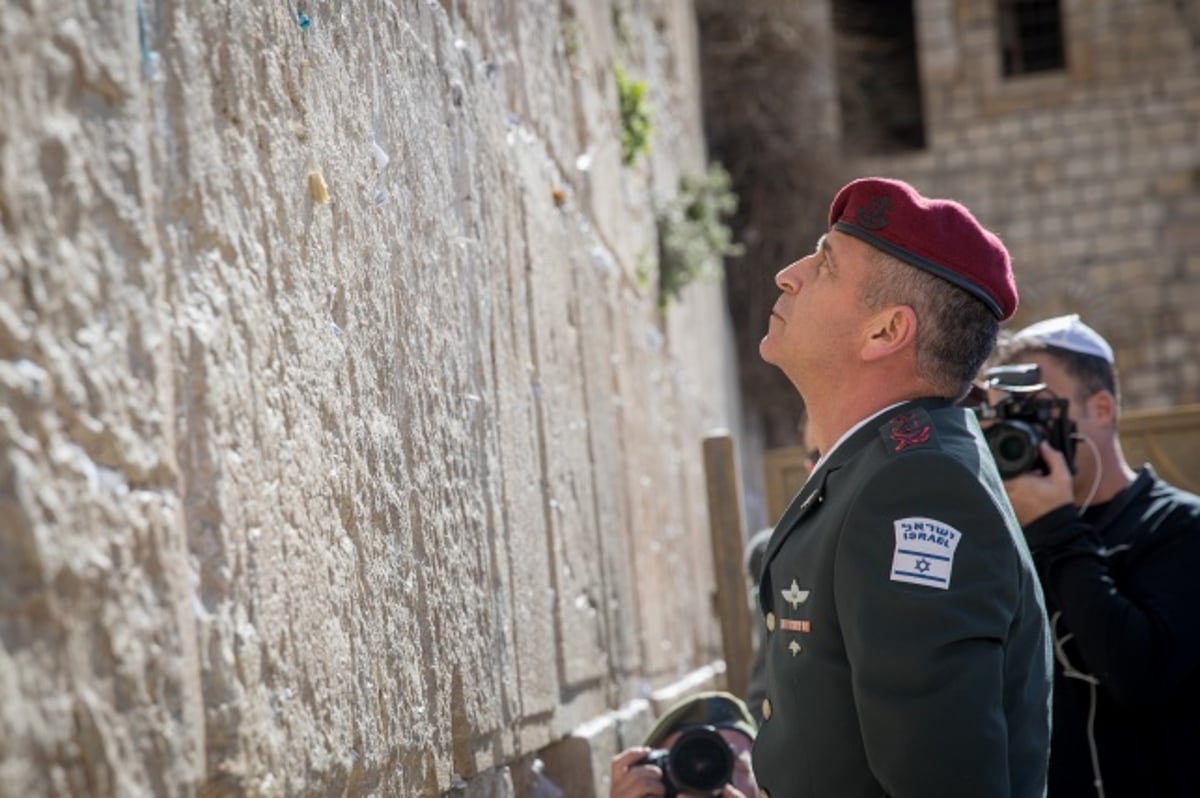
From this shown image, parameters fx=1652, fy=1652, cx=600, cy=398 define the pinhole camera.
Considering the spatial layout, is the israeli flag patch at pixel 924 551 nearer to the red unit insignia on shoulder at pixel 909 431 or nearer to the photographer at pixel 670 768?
the red unit insignia on shoulder at pixel 909 431

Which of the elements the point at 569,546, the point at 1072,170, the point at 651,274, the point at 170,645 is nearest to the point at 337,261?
the point at 170,645

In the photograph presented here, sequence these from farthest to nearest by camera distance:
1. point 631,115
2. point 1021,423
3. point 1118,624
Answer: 1. point 631,115
2. point 1021,423
3. point 1118,624

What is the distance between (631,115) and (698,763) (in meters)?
4.06

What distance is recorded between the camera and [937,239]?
2.14m

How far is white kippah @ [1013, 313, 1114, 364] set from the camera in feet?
11.3

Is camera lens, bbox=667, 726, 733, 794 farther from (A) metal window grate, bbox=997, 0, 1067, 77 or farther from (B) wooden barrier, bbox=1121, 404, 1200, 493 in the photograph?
(A) metal window grate, bbox=997, 0, 1067, 77

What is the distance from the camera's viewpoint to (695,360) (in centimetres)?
867

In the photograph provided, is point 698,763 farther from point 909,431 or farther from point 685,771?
point 909,431

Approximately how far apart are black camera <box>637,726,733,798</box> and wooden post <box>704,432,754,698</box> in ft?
7.02

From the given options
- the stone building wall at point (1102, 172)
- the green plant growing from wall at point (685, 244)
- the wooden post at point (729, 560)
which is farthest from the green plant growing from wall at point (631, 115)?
the stone building wall at point (1102, 172)

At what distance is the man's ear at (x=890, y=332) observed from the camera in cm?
214

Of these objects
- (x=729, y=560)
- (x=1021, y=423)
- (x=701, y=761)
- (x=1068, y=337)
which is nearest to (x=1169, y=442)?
(x=729, y=560)

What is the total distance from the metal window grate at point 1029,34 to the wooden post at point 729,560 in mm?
10120

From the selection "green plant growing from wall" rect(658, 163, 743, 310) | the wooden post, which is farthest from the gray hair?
"green plant growing from wall" rect(658, 163, 743, 310)
